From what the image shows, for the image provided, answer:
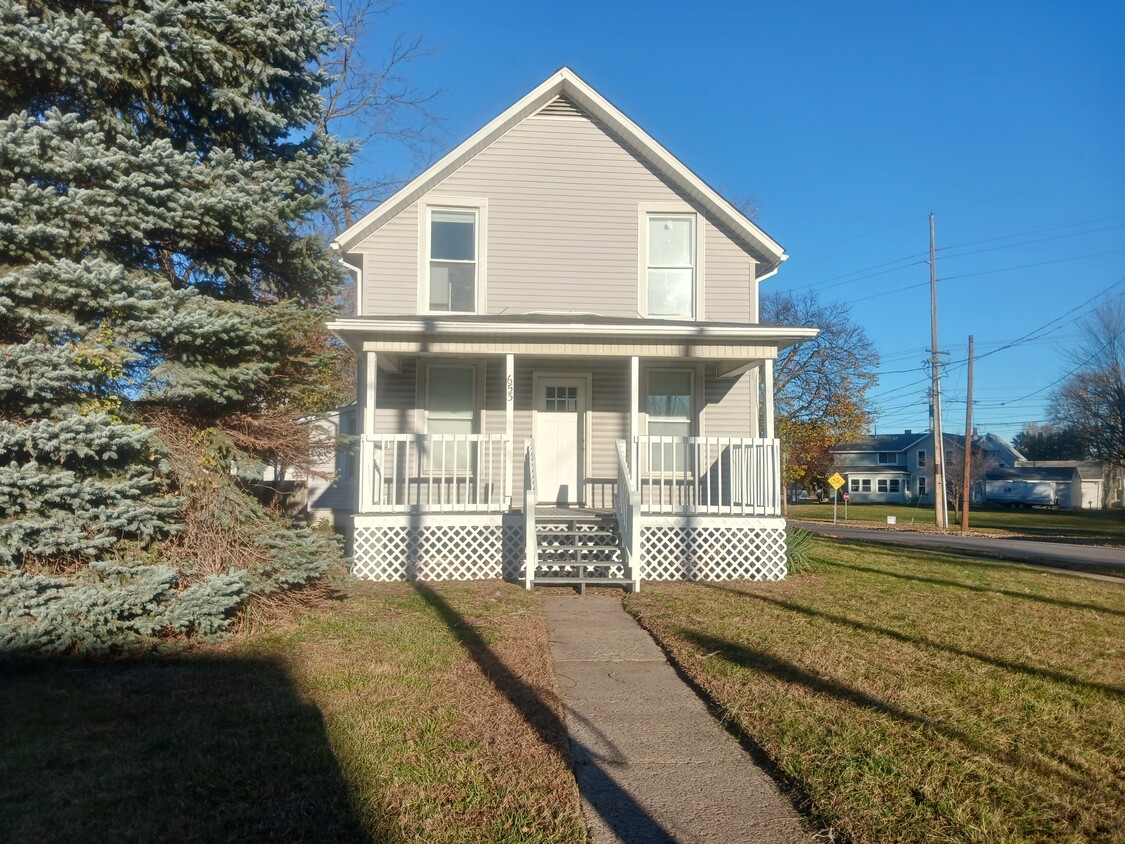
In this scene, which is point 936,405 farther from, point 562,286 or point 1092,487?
point 1092,487

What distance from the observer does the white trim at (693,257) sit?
13.1 metres

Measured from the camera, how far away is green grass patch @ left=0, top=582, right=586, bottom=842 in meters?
3.62

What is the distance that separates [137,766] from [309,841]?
1322mm

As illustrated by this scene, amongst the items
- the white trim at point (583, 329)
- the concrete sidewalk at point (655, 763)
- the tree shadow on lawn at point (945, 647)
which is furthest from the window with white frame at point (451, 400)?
the concrete sidewalk at point (655, 763)

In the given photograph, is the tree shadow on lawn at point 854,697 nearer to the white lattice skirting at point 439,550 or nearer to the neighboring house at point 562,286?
the white lattice skirting at point 439,550

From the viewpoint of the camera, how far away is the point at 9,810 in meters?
3.70

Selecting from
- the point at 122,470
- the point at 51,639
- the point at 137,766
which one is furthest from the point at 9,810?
the point at 122,470

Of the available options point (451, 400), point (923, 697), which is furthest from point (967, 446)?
point (923, 697)

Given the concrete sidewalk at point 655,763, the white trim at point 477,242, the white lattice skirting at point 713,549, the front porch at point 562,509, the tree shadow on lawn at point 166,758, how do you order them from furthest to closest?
the white trim at point 477,242, the white lattice skirting at point 713,549, the front porch at point 562,509, the concrete sidewalk at point 655,763, the tree shadow on lawn at point 166,758

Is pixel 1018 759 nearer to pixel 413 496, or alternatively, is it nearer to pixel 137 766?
pixel 137 766

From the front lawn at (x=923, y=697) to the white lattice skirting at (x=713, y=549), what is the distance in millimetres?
659

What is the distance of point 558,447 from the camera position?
13000 millimetres

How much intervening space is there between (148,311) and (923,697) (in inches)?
254

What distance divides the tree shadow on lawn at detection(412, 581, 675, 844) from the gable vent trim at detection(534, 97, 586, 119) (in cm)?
899
